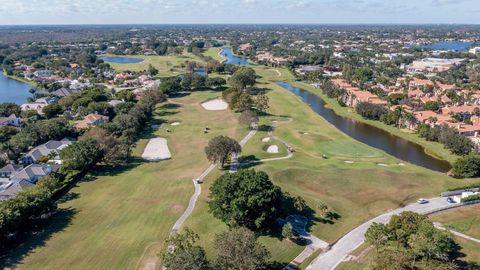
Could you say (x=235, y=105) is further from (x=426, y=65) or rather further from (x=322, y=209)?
(x=426, y=65)

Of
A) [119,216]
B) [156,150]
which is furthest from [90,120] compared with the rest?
[119,216]

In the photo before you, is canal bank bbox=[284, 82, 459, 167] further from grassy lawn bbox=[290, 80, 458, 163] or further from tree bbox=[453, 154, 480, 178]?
tree bbox=[453, 154, 480, 178]

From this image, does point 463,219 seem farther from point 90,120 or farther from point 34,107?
point 34,107

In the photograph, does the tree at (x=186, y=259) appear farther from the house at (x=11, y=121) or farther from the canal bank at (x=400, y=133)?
the house at (x=11, y=121)

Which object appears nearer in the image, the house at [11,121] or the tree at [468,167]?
the tree at [468,167]

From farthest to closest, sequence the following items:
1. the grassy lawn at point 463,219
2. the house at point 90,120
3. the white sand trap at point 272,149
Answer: the house at point 90,120 → the white sand trap at point 272,149 → the grassy lawn at point 463,219

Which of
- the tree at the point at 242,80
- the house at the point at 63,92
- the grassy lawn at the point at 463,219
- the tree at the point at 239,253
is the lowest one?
the grassy lawn at the point at 463,219

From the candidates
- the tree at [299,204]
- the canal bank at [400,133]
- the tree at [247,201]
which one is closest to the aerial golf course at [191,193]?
the tree at [299,204]
